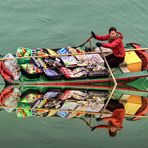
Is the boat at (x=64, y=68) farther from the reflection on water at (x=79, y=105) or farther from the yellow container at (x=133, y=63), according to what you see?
the reflection on water at (x=79, y=105)

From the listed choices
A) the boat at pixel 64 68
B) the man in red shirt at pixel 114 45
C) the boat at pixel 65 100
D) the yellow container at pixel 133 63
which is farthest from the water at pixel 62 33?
the man in red shirt at pixel 114 45

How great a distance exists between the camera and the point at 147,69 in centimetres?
1167

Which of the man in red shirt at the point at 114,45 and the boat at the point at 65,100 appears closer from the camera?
the boat at the point at 65,100

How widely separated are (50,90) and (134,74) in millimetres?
2183

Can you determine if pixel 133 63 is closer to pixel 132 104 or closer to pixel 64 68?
pixel 132 104

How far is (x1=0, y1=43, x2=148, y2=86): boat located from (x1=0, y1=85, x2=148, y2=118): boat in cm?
20

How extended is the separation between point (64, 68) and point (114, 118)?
1.78m

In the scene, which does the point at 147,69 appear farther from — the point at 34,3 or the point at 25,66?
the point at 34,3

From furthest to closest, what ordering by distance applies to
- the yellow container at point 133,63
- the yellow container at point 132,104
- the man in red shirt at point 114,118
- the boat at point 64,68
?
the yellow container at point 133,63 < the boat at point 64,68 < the yellow container at point 132,104 < the man in red shirt at point 114,118

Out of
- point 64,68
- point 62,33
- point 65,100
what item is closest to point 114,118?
point 65,100

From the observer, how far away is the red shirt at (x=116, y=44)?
11.0m

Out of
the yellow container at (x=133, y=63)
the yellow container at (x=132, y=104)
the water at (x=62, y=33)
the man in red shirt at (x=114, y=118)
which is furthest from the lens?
the yellow container at (x=133, y=63)

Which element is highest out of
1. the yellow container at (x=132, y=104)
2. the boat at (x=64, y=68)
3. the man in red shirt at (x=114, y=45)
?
the man in red shirt at (x=114, y=45)

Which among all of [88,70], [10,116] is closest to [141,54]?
[88,70]
